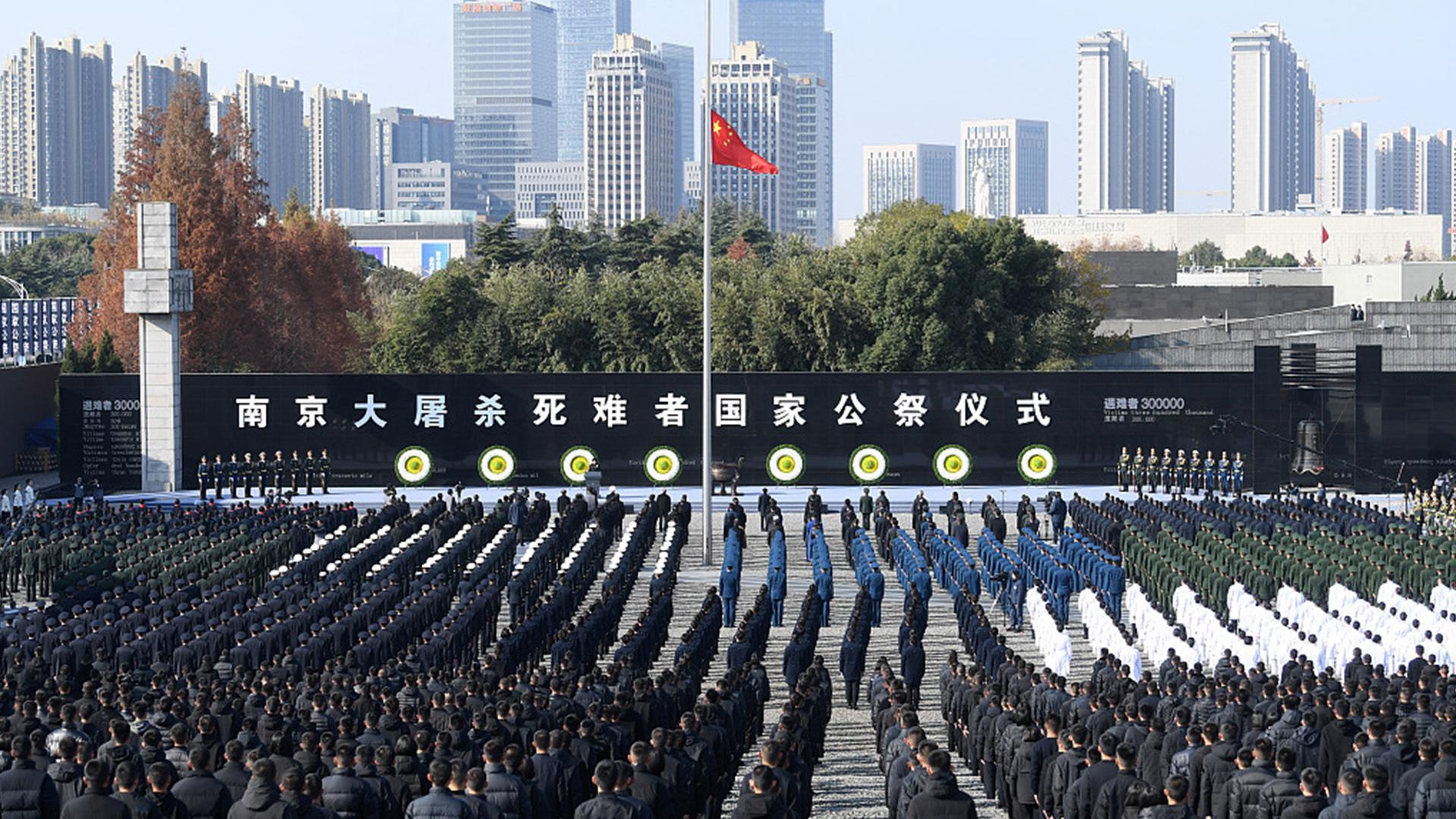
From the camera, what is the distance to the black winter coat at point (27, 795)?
9.84m

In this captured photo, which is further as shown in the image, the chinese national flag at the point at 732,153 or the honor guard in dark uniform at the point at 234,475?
the honor guard in dark uniform at the point at 234,475

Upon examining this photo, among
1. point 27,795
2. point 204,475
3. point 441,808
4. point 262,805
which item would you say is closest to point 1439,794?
point 441,808

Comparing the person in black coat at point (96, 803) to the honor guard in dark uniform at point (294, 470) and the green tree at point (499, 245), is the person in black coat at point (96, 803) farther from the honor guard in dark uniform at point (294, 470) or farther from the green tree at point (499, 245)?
the green tree at point (499, 245)

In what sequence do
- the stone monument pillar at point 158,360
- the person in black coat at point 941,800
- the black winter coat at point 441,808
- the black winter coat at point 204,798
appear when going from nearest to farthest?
1. the black winter coat at point 441,808
2. the person in black coat at point 941,800
3. the black winter coat at point 204,798
4. the stone monument pillar at point 158,360

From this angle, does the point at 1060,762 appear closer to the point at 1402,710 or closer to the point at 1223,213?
the point at 1402,710

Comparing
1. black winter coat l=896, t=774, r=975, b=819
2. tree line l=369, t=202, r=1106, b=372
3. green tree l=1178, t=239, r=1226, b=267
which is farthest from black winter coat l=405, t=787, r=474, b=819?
green tree l=1178, t=239, r=1226, b=267

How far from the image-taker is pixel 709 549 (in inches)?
1127

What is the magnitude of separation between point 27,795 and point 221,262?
139 ft

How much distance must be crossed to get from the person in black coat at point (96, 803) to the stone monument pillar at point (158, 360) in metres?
29.1

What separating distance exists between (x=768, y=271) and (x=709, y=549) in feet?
64.0

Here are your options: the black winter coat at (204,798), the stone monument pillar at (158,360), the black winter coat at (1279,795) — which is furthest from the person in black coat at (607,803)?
the stone monument pillar at (158,360)

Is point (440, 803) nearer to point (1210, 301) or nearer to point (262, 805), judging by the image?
point (262, 805)

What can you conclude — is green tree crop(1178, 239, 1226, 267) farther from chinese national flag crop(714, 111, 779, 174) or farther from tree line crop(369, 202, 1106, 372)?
chinese national flag crop(714, 111, 779, 174)

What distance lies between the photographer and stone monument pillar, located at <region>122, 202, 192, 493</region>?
37.2m
